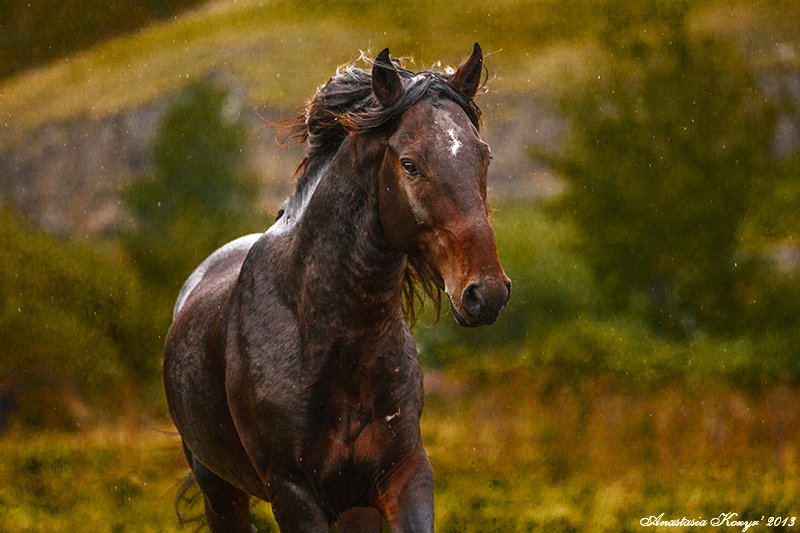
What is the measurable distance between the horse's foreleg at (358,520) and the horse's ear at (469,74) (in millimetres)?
1609

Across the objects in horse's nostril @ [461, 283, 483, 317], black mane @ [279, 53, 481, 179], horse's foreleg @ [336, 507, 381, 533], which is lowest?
horse's foreleg @ [336, 507, 381, 533]

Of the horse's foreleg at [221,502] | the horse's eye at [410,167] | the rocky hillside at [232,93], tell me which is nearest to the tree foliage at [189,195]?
the rocky hillside at [232,93]

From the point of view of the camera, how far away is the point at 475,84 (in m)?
3.35

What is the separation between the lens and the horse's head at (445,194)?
2.84 m

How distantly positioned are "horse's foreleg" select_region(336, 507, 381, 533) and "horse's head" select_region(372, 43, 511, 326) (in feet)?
3.62

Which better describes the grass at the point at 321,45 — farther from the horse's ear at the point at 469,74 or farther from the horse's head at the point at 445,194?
the horse's head at the point at 445,194

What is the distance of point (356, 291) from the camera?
3414mm

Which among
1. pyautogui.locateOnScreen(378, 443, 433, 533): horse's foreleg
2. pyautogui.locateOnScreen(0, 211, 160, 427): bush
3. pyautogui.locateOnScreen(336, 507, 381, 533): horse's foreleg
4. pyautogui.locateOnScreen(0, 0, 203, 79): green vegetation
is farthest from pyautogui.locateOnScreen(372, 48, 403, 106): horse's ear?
pyautogui.locateOnScreen(0, 0, 203, 79): green vegetation

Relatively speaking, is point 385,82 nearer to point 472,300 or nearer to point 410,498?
point 472,300

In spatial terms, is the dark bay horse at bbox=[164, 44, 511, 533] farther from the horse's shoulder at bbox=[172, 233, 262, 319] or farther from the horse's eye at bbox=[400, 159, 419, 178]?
the horse's shoulder at bbox=[172, 233, 262, 319]

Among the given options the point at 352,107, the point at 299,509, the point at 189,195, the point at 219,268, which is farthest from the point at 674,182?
the point at 299,509

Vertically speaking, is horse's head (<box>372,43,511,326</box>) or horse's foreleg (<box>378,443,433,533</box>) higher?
horse's head (<box>372,43,511,326</box>)

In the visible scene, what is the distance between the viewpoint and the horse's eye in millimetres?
3073

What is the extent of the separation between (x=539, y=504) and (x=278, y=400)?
5254 millimetres
